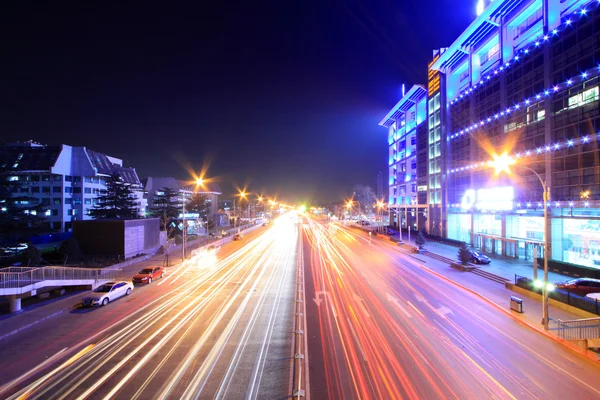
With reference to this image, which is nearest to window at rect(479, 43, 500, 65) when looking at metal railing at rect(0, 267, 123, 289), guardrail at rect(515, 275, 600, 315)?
guardrail at rect(515, 275, 600, 315)

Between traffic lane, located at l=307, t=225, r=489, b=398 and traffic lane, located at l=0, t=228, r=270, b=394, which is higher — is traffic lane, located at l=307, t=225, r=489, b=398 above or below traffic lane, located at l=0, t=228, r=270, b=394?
above

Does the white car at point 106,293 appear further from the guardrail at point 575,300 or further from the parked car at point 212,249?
the guardrail at point 575,300

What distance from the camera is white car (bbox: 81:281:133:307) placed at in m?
18.4

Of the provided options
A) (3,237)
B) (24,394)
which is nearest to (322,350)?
(24,394)

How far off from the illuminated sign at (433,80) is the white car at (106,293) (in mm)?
53421

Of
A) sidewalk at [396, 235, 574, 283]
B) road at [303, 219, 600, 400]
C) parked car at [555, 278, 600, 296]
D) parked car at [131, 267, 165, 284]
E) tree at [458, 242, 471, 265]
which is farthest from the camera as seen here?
tree at [458, 242, 471, 265]

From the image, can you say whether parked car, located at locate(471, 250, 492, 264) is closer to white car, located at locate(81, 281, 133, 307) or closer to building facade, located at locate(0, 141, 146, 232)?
white car, located at locate(81, 281, 133, 307)

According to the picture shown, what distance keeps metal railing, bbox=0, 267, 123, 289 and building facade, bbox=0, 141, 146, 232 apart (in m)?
35.0

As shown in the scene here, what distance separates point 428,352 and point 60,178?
7057 cm

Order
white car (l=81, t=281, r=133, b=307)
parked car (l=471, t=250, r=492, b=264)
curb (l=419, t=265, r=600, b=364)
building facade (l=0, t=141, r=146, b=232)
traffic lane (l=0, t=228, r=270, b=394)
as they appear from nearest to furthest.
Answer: traffic lane (l=0, t=228, r=270, b=394)
curb (l=419, t=265, r=600, b=364)
white car (l=81, t=281, r=133, b=307)
parked car (l=471, t=250, r=492, b=264)
building facade (l=0, t=141, r=146, b=232)

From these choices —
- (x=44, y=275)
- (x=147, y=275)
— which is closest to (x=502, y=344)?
(x=147, y=275)

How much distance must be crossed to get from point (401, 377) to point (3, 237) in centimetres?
2996

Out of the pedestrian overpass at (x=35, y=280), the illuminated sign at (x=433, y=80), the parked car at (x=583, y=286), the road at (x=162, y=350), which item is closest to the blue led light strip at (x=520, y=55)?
the illuminated sign at (x=433, y=80)

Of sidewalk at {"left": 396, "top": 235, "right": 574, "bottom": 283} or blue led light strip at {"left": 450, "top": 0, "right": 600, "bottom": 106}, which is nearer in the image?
sidewalk at {"left": 396, "top": 235, "right": 574, "bottom": 283}
